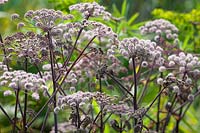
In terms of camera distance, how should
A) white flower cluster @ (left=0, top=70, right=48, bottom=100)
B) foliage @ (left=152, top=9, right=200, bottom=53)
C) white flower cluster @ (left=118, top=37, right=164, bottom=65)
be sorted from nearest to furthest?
white flower cluster @ (left=0, top=70, right=48, bottom=100) → white flower cluster @ (left=118, top=37, right=164, bottom=65) → foliage @ (left=152, top=9, right=200, bottom=53)

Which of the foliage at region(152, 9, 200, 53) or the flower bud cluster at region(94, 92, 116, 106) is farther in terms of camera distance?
the foliage at region(152, 9, 200, 53)

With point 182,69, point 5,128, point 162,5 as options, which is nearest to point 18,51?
point 182,69

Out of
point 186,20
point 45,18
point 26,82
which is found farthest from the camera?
point 186,20

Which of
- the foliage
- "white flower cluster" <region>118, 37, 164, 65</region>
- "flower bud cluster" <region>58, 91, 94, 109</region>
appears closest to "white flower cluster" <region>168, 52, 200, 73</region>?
"white flower cluster" <region>118, 37, 164, 65</region>

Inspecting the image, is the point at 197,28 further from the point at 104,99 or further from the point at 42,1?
the point at 42,1

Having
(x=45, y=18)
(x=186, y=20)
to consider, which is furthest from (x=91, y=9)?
(x=186, y=20)

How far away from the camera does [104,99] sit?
32.8 inches

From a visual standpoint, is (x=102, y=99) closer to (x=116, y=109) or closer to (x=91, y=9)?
(x=116, y=109)

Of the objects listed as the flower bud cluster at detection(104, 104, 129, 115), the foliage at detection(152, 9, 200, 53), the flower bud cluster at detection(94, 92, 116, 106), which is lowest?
the flower bud cluster at detection(104, 104, 129, 115)

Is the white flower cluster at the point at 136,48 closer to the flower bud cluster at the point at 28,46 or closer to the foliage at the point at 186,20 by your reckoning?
the flower bud cluster at the point at 28,46

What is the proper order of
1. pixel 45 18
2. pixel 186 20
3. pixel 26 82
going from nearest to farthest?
pixel 26 82
pixel 45 18
pixel 186 20

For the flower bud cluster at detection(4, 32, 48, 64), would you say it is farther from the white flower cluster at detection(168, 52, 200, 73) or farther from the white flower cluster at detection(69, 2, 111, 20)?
the white flower cluster at detection(168, 52, 200, 73)

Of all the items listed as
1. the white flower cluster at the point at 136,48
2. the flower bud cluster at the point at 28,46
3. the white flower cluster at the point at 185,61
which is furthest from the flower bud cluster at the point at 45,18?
the white flower cluster at the point at 185,61

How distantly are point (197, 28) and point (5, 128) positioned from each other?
77cm
